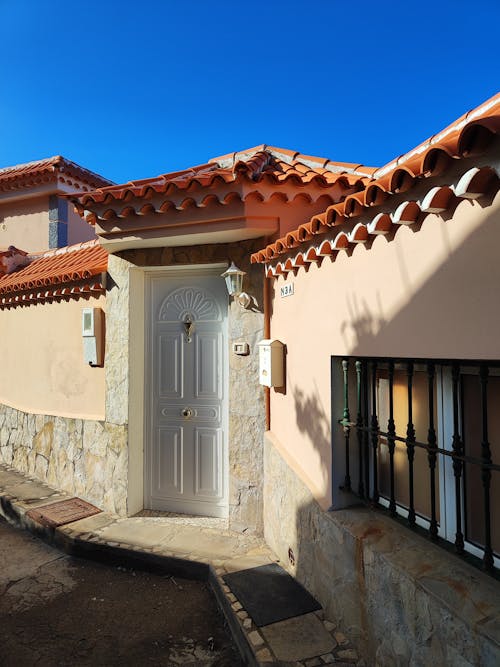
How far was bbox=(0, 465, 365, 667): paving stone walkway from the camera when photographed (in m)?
3.17

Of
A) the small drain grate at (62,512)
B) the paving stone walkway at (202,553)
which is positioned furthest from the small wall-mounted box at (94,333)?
the paving stone walkway at (202,553)

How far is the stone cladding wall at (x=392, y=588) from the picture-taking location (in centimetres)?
202

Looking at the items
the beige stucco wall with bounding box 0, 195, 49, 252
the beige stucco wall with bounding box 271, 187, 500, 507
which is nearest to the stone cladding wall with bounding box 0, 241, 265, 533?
the beige stucco wall with bounding box 271, 187, 500, 507

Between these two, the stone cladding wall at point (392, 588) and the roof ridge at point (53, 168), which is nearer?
the stone cladding wall at point (392, 588)

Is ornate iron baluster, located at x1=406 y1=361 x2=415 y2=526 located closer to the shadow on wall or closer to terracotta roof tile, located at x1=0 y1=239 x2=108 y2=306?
the shadow on wall

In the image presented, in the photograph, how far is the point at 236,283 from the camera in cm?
512

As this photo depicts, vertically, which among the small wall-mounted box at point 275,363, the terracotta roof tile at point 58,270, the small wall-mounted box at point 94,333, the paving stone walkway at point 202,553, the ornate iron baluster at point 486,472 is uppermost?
the terracotta roof tile at point 58,270

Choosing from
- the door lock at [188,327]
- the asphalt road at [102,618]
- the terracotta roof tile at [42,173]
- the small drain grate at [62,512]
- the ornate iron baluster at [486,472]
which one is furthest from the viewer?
the terracotta roof tile at [42,173]

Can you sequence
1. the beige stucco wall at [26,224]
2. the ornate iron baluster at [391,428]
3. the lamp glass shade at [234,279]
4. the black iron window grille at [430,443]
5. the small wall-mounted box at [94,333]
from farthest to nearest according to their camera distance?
the beige stucco wall at [26,224] → the small wall-mounted box at [94,333] → the lamp glass shade at [234,279] → the ornate iron baluster at [391,428] → the black iron window grille at [430,443]

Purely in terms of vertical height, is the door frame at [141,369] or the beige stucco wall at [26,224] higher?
the beige stucco wall at [26,224]

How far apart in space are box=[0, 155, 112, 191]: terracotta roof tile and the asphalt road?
10.2 meters

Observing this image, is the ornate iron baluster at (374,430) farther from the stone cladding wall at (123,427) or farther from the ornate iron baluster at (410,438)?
the stone cladding wall at (123,427)

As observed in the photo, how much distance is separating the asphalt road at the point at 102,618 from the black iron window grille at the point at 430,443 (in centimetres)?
198

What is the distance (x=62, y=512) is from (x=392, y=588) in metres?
5.00
